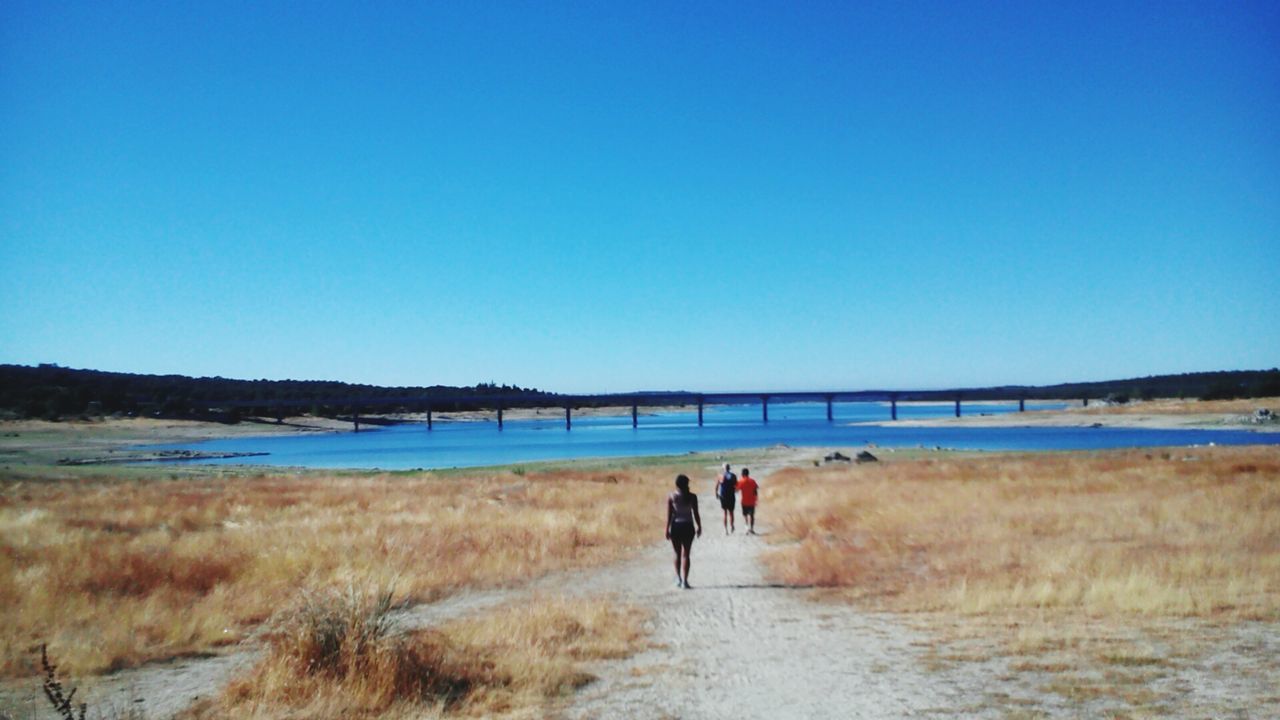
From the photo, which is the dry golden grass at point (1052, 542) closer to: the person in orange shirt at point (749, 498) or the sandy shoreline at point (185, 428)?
the person in orange shirt at point (749, 498)

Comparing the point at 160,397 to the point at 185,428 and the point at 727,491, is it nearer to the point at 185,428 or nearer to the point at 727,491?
the point at 185,428

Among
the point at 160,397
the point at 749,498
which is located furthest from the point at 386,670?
the point at 160,397

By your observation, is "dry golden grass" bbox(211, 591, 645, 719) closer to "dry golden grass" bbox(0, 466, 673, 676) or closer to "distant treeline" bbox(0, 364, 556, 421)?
"dry golden grass" bbox(0, 466, 673, 676)

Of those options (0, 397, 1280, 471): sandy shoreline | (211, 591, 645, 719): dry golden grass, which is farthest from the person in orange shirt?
(0, 397, 1280, 471): sandy shoreline

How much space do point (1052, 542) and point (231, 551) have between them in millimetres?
16866

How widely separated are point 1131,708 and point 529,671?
18.0ft

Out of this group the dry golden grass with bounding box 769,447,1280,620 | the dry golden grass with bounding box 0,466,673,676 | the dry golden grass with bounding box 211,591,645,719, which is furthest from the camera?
the dry golden grass with bounding box 769,447,1280,620

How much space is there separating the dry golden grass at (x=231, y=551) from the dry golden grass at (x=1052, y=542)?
569 centimetres

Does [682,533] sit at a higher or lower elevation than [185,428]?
higher

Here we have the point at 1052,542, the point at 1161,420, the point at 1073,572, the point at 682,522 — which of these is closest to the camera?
the point at 1073,572

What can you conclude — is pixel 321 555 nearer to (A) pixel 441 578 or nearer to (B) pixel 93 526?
(A) pixel 441 578

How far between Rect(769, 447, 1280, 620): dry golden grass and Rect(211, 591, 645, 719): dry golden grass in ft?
19.1

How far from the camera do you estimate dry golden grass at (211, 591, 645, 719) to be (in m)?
7.54

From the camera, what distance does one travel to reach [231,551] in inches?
676
